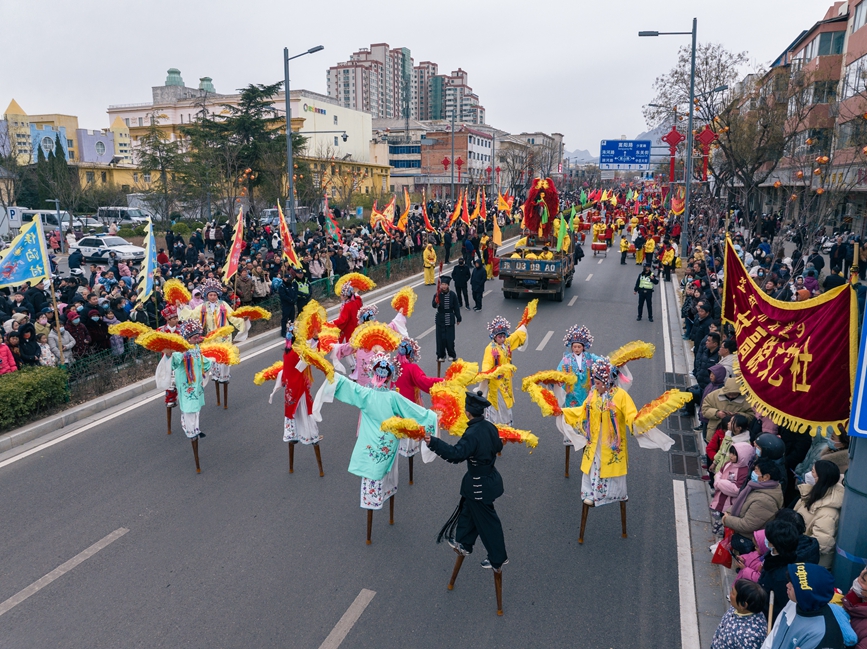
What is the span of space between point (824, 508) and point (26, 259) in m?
10.6

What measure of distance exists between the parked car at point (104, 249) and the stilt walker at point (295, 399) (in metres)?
23.9

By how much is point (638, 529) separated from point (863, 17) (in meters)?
30.7

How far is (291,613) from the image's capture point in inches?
199

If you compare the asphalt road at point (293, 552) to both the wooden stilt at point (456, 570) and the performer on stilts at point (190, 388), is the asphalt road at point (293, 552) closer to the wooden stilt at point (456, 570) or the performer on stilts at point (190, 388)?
the wooden stilt at point (456, 570)

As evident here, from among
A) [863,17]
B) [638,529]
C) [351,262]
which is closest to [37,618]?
[638,529]

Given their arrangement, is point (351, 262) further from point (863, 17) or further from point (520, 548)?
point (863, 17)

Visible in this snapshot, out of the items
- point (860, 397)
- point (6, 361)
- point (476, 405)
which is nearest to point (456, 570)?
point (476, 405)

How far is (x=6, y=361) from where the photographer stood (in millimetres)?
9031

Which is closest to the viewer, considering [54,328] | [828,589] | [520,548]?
[828,589]

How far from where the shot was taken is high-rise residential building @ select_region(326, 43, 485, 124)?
158 m

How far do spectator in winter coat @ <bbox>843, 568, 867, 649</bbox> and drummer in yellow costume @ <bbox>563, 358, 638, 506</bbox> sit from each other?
233 centimetres

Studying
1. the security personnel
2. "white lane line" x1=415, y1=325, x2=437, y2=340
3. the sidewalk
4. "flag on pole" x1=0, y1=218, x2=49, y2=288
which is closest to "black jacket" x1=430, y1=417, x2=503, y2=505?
the sidewalk

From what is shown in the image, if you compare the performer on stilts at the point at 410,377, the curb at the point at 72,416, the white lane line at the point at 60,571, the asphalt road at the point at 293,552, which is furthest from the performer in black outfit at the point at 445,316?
the white lane line at the point at 60,571

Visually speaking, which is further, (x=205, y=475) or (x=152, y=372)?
(x=152, y=372)
